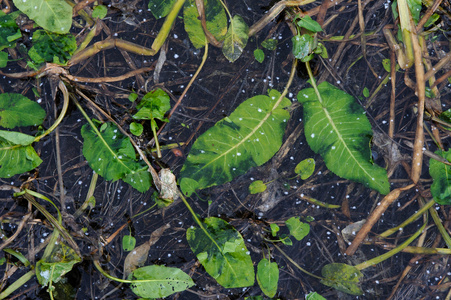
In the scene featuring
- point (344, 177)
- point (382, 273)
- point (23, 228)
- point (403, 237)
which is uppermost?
point (344, 177)

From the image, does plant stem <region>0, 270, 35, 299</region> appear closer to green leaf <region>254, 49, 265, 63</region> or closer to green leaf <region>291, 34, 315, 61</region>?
green leaf <region>254, 49, 265, 63</region>

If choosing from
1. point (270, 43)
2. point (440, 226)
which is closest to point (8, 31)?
point (270, 43)

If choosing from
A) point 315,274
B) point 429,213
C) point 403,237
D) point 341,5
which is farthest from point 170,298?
point 341,5

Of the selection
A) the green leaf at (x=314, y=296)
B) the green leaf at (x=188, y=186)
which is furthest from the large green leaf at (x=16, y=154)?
the green leaf at (x=314, y=296)

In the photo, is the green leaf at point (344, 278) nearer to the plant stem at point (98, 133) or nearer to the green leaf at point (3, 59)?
the plant stem at point (98, 133)

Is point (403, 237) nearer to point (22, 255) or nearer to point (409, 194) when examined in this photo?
point (409, 194)
